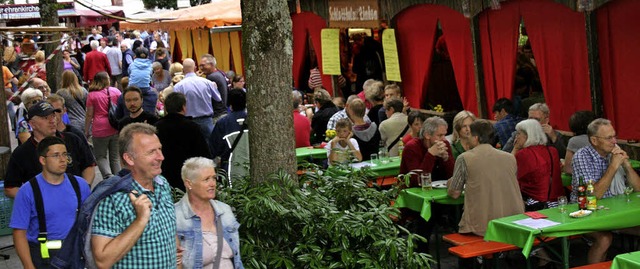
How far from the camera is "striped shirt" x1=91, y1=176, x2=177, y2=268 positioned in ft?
16.9

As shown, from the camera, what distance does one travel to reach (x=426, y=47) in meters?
15.1

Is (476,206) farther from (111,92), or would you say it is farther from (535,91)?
(111,92)

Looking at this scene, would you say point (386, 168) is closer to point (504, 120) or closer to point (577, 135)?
point (504, 120)

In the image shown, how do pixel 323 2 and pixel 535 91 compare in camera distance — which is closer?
pixel 535 91

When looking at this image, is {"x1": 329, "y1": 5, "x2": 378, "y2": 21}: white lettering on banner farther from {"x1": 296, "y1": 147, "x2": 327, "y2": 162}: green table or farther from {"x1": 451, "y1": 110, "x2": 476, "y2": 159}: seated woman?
{"x1": 451, "y1": 110, "x2": 476, "y2": 159}: seated woman

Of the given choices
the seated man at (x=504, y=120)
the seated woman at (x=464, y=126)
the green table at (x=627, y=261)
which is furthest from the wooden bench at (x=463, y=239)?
the seated man at (x=504, y=120)

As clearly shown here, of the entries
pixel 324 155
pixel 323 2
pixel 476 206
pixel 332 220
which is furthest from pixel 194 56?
pixel 332 220

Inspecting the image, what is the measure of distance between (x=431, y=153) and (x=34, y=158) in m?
3.88

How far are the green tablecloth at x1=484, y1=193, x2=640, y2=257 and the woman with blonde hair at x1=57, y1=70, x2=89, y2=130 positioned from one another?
8.18 m

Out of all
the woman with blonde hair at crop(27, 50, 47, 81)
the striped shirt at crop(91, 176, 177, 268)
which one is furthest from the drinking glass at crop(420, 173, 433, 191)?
the woman with blonde hair at crop(27, 50, 47, 81)

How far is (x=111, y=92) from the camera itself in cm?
1437

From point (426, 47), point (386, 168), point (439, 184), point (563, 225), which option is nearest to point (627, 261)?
point (563, 225)

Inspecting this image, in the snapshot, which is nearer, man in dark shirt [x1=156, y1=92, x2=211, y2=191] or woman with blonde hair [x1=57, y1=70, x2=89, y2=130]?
man in dark shirt [x1=156, y1=92, x2=211, y2=191]

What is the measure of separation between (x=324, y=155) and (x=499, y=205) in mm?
4127
